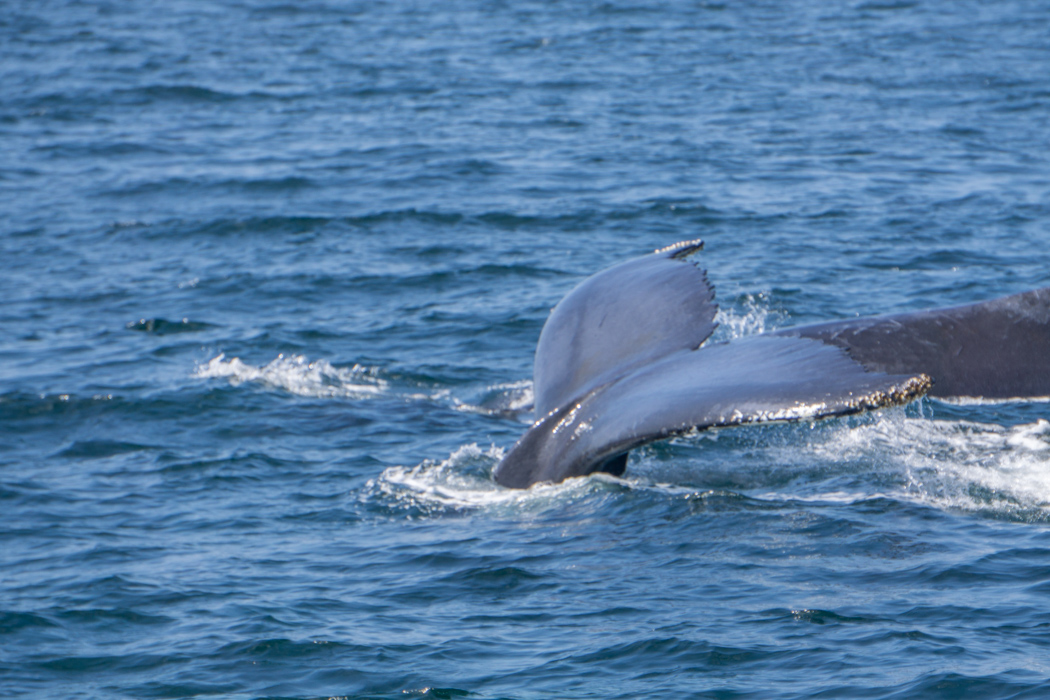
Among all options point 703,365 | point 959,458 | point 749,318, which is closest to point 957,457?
point 959,458

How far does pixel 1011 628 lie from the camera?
6285 millimetres

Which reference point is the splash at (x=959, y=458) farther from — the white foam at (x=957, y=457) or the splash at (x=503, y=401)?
the splash at (x=503, y=401)

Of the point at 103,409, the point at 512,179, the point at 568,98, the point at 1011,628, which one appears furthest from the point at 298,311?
the point at 568,98

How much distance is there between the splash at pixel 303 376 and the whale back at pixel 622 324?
3.94m

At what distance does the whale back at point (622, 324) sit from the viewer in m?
6.73

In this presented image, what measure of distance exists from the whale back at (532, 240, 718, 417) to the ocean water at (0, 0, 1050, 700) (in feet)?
2.02

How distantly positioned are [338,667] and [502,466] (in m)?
1.31

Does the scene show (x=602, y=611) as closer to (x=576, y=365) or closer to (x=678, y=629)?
(x=678, y=629)

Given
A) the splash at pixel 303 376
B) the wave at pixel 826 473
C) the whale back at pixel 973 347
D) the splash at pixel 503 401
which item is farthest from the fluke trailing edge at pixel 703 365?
the splash at pixel 303 376

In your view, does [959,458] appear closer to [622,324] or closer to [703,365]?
[622,324]

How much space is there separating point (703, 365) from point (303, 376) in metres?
5.87

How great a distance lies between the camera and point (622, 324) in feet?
22.8

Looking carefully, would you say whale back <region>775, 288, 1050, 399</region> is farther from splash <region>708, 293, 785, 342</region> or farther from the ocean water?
splash <region>708, 293, 785, 342</region>

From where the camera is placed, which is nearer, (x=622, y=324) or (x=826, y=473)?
(x=622, y=324)
